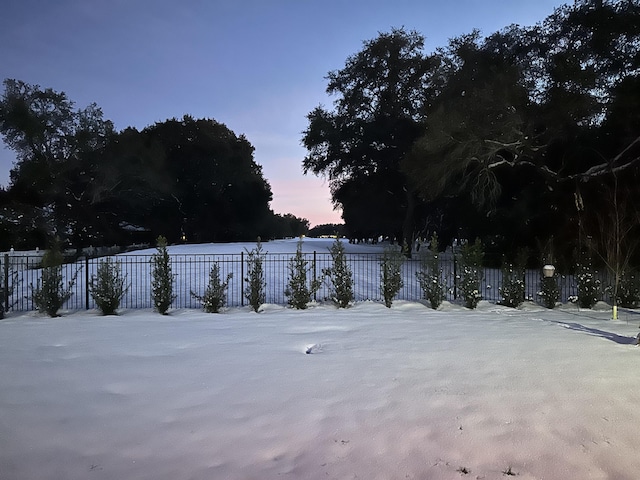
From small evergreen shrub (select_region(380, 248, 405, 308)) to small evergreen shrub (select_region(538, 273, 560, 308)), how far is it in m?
3.70

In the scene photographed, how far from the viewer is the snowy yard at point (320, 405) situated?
3.12 m

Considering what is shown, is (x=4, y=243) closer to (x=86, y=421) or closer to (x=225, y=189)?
(x=225, y=189)

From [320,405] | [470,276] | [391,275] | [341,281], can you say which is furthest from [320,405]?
[470,276]

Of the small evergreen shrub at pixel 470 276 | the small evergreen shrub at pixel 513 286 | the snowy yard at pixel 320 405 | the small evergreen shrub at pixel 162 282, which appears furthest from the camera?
the small evergreen shrub at pixel 513 286

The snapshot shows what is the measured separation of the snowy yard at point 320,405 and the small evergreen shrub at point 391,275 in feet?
10.9

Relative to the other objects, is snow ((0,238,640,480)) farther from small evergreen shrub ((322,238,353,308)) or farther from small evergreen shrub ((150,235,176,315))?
small evergreen shrub ((322,238,353,308))

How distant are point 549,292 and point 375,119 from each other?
2181cm

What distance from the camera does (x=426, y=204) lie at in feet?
106

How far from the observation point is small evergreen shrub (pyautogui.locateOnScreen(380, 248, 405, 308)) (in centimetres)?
1082

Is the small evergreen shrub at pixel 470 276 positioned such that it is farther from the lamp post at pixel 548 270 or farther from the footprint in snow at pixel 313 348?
the footprint in snow at pixel 313 348

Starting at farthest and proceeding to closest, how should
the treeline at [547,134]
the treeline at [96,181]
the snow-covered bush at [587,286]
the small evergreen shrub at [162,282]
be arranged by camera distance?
the treeline at [96,181] → the treeline at [547,134] → the snow-covered bush at [587,286] → the small evergreen shrub at [162,282]

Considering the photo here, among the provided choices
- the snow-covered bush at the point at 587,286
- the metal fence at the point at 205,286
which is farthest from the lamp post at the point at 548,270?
the metal fence at the point at 205,286

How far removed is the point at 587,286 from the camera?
11.0m

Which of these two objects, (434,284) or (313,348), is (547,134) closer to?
(434,284)
